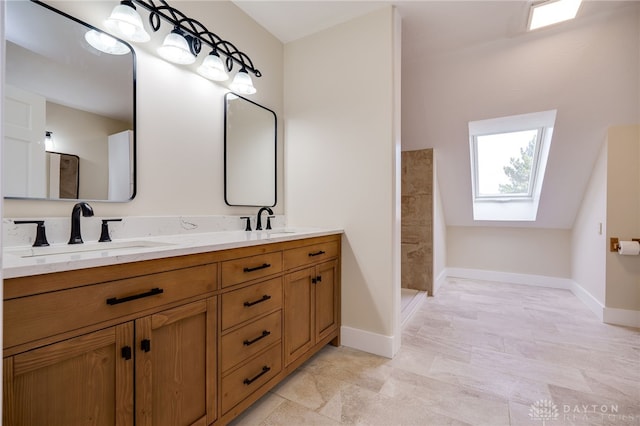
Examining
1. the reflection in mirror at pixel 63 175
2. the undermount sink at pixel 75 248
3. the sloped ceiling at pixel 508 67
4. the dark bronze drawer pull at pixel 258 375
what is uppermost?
the sloped ceiling at pixel 508 67

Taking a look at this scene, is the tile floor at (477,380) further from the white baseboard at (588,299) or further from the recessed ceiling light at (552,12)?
the recessed ceiling light at (552,12)

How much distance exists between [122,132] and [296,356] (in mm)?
1632

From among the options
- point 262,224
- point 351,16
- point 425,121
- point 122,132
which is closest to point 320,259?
point 262,224

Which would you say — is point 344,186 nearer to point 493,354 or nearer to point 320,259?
point 320,259

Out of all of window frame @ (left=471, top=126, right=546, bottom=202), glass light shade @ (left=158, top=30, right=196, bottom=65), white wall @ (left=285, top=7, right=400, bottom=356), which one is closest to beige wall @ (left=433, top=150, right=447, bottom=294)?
window frame @ (left=471, top=126, right=546, bottom=202)

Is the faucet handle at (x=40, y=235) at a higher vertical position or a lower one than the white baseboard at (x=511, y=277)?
higher

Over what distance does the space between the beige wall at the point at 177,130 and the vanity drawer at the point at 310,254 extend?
0.68 metres

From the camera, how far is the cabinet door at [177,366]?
3.40 ft

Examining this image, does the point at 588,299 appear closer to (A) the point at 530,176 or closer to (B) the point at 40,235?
(A) the point at 530,176

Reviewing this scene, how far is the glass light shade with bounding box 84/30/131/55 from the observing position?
1.42 meters

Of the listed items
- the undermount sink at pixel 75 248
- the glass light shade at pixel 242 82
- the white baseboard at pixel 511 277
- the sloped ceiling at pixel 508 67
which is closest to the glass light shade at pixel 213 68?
the glass light shade at pixel 242 82

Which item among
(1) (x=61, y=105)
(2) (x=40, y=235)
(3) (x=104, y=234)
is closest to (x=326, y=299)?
(3) (x=104, y=234)

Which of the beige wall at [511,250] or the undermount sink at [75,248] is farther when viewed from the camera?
the beige wall at [511,250]

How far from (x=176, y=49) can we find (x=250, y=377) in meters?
1.84
